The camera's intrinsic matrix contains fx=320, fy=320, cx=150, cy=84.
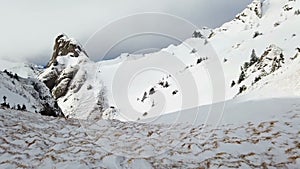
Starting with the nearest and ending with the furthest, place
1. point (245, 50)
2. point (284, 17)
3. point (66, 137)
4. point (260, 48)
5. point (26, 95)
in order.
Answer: point (66, 137)
point (26, 95)
point (260, 48)
point (245, 50)
point (284, 17)

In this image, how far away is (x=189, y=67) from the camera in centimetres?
5512

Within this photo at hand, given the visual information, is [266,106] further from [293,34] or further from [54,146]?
[293,34]

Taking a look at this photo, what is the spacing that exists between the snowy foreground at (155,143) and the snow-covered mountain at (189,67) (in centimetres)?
1565

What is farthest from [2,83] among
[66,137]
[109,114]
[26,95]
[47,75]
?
[47,75]

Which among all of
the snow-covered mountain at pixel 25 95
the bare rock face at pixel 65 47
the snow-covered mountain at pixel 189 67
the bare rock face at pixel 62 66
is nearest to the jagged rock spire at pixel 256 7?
the snow-covered mountain at pixel 189 67

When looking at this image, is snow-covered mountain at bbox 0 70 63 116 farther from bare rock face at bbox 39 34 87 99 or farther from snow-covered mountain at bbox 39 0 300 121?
bare rock face at bbox 39 34 87 99

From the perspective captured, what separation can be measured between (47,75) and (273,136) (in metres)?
55.1

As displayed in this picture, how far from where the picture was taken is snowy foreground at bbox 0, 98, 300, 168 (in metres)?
6.08

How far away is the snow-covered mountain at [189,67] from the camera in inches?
1299

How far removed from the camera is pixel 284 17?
5278cm

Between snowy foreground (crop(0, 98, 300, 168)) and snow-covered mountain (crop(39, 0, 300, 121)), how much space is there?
15.7 m

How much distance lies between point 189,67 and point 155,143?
158 feet

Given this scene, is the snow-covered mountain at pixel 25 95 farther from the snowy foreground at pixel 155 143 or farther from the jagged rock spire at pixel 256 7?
the jagged rock spire at pixel 256 7

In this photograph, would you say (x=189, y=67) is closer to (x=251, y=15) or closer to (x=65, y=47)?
(x=251, y=15)
